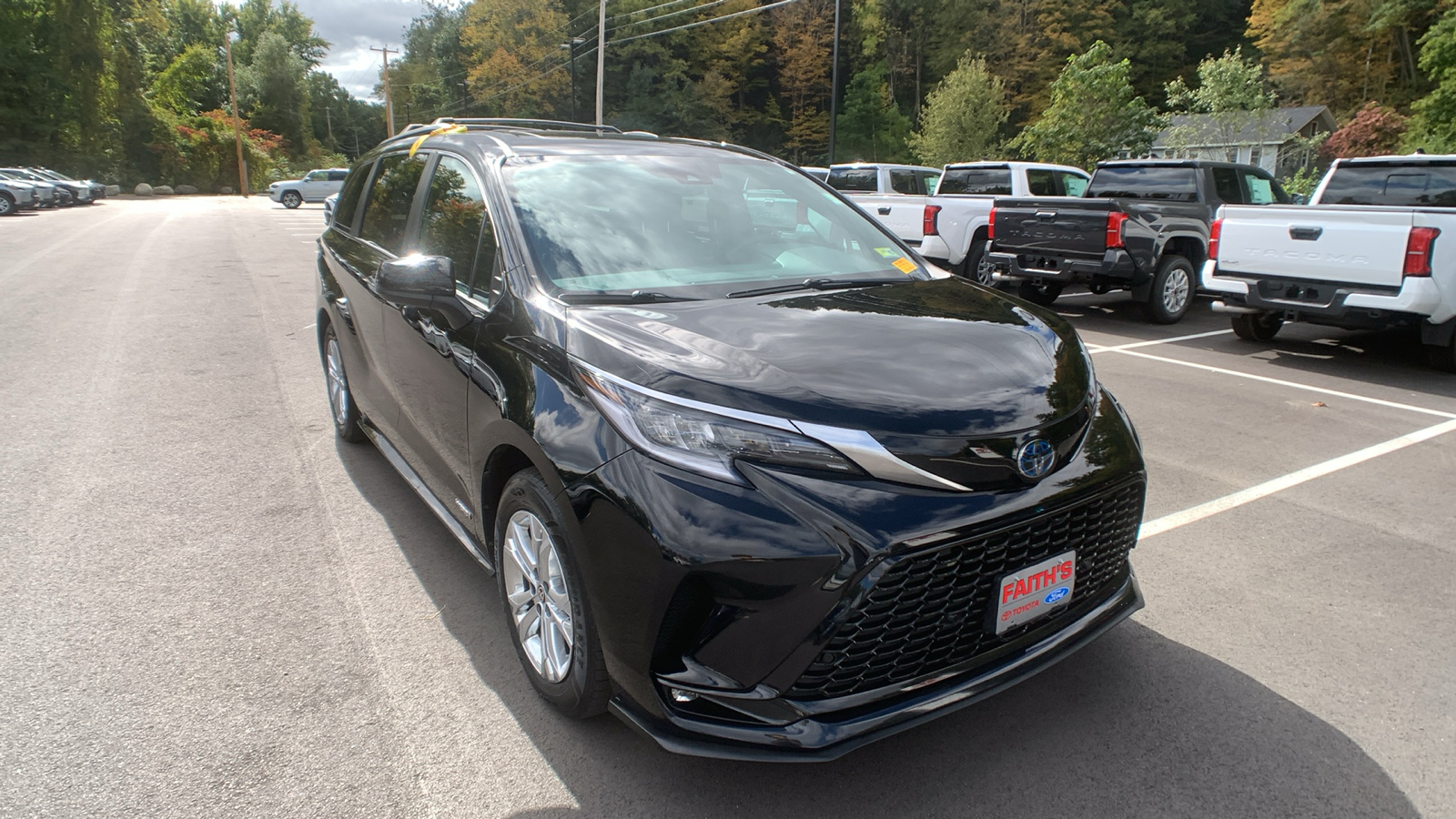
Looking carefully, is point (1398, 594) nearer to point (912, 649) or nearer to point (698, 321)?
point (912, 649)

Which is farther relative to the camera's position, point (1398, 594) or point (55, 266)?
point (55, 266)

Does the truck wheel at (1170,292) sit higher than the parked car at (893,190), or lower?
lower

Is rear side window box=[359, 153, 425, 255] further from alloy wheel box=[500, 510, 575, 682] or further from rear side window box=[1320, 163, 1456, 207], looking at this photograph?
rear side window box=[1320, 163, 1456, 207]

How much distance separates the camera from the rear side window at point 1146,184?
1102 centimetres

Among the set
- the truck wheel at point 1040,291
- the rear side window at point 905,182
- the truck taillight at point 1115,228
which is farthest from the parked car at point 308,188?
the truck taillight at point 1115,228

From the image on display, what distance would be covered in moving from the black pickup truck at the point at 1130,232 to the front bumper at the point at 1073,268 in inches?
0.4

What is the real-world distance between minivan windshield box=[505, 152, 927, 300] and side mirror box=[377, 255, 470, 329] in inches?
12.9

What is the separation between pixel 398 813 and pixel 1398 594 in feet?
12.4

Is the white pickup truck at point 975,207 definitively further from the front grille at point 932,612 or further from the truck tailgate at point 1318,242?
the front grille at point 932,612

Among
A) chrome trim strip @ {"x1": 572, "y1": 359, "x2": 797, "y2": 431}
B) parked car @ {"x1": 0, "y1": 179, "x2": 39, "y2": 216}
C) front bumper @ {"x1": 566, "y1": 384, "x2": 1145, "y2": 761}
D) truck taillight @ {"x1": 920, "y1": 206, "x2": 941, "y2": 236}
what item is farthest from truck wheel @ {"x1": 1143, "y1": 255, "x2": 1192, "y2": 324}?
parked car @ {"x1": 0, "y1": 179, "x2": 39, "y2": 216}

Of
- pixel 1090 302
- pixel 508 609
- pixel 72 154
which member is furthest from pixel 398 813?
pixel 72 154

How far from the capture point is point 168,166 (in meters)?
59.7

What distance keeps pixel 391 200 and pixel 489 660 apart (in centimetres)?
233

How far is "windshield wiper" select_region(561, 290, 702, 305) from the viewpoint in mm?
2805
